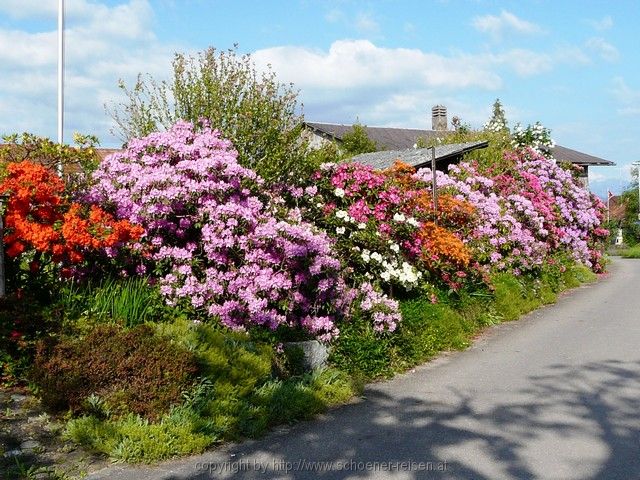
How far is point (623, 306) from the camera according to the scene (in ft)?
47.1

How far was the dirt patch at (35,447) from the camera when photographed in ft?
15.5

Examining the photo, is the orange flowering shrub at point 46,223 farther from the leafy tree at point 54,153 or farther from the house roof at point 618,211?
the house roof at point 618,211

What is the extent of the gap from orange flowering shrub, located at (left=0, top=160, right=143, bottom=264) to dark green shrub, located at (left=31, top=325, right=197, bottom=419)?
46.8 inches

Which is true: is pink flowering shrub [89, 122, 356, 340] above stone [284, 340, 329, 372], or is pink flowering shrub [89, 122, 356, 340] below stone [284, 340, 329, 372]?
above

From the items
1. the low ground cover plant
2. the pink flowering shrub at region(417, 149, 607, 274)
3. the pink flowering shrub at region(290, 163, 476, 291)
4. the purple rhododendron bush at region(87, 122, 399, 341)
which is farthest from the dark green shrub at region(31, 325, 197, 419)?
the pink flowering shrub at region(417, 149, 607, 274)

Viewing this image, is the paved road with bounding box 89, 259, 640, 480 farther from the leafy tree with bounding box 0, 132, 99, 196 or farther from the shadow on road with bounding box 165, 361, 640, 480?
the leafy tree with bounding box 0, 132, 99, 196

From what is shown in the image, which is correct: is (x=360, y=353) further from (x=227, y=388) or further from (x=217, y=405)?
(x=217, y=405)

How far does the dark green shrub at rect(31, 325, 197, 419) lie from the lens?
18.0 ft

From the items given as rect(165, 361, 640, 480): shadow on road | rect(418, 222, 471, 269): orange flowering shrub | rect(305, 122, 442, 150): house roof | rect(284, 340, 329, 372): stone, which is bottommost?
rect(165, 361, 640, 480): shadow on road

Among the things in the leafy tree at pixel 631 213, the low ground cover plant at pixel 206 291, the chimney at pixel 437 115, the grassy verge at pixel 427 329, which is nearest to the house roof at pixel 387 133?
the chimney at pixel 437 115

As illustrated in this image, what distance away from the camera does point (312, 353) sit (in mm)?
7664

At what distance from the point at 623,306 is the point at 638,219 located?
4209 cm

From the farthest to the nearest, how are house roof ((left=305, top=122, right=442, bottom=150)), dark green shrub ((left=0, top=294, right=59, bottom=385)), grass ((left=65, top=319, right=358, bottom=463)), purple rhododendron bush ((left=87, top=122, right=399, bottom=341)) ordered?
house roof ((left=305, top=122, right=442, bottom=150)), purple rhododendron bush ((left=87, top=122, right=399, bottom=341)), dark green shrub ((left=0, top=294, right=59, bottom=385)), grass ((left=65, top=319, right=358, bottom=463))

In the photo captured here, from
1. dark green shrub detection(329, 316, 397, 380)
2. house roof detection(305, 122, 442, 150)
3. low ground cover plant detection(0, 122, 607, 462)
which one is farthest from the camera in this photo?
house roof detection(305, 122, 442, 150)
